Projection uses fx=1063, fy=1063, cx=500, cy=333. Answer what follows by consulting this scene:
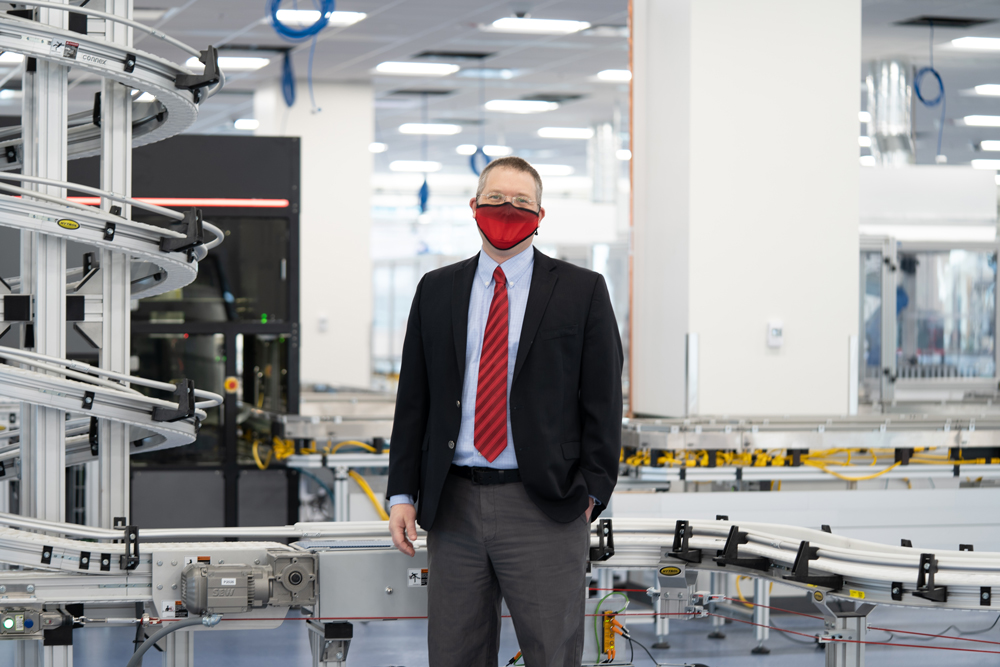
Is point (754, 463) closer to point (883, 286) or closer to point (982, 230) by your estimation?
point (883, 286)

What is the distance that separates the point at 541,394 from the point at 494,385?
10cm

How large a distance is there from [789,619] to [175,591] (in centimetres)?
341

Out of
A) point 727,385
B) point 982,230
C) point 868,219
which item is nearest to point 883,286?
point 868,219

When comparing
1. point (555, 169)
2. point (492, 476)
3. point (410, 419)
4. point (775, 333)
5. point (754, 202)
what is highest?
point (555, 169)

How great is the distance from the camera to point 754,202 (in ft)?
16.1

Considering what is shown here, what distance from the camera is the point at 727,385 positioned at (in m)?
4.90

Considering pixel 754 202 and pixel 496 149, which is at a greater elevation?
pixel 496 149

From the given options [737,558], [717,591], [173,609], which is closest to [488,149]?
[717,591]

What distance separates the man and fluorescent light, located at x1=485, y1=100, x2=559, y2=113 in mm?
8858

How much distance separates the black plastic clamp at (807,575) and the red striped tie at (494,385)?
86 cm

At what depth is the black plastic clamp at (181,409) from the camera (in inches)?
97.5

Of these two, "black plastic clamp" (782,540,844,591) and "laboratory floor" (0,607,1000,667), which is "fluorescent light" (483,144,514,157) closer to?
"laboratory floor" (0,607,1000,667)

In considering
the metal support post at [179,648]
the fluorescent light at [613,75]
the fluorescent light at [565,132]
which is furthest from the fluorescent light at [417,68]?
the metal support post at [179,648]

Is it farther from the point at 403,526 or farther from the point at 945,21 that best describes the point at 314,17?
the point at 403,526
